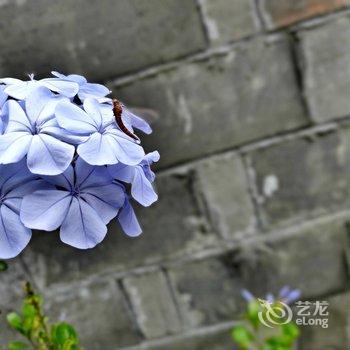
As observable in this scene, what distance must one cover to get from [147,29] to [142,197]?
0.85 meters

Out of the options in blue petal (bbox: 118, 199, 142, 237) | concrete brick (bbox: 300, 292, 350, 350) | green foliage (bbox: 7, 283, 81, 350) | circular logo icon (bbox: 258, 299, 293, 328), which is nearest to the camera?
blue petal (bbox: 118, 199, 142, 237)

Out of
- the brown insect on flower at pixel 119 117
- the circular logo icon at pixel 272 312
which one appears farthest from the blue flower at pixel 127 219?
the circular logo icon at pixel 272 312

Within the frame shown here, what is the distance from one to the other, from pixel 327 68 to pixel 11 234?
1168 mm

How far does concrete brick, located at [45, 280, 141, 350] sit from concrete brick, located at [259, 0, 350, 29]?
0.95 metres

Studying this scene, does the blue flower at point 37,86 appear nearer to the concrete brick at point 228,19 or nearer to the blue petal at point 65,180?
the blue petal at point 65,180

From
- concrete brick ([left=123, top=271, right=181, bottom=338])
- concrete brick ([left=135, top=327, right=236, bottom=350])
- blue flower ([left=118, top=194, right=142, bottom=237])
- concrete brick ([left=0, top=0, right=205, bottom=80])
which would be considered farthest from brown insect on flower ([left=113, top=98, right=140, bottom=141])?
concrete brick ([left=135, top=327, right=236, bottom=350])

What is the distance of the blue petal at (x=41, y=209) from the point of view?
0.72 meters

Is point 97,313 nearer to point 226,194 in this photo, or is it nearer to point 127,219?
point 226,194

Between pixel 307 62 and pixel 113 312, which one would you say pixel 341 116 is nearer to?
pixel 307 62

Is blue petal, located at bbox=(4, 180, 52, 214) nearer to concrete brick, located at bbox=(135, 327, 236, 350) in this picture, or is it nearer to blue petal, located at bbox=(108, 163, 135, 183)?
blue petal, located at bbox=(108, 163, 135, 183)

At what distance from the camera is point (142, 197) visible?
781mm

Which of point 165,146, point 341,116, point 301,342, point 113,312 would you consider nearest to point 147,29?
point 165,146

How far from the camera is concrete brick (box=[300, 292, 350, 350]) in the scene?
73.9 inches

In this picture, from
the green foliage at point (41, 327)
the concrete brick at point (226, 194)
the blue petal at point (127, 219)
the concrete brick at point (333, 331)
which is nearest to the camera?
the blue petal at point (127, 219)
